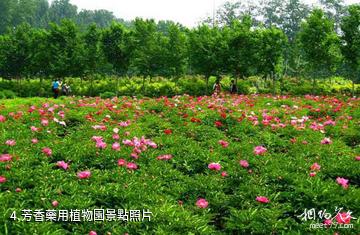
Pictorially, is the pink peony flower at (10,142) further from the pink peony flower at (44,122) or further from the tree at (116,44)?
the tree at (116,44)

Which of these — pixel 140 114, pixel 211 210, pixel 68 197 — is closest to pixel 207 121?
pixel 140 114

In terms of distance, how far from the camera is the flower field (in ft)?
16.9

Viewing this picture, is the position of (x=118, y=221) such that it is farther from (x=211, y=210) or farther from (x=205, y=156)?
(x=205, y=156)

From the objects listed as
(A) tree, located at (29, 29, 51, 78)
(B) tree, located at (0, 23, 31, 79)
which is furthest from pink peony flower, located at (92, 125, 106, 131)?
(B) tree, located at (0, 23, 31, 79)

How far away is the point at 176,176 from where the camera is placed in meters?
6.68

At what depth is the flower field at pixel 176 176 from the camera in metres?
5.14

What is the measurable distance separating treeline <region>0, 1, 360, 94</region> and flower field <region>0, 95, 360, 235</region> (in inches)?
755

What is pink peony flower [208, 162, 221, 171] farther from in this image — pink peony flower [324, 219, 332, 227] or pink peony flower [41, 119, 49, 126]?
pink peony flower [41, 119, 49, 126]

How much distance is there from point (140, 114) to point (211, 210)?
561 centimetres

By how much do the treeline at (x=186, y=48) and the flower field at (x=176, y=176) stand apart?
62.9ft

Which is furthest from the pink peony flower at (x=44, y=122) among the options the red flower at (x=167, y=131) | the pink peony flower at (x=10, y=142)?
the red flower at (x=167, y=131)

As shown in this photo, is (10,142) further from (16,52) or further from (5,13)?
(5,13)

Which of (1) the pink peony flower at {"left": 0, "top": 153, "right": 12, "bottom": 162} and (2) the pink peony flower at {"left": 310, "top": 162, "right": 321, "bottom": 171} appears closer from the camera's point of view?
(1) the pink peony flower at {"left": 0, "top": 153, "right": 12, "bottom": 162}

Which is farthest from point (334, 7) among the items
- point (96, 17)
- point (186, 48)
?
point (96, 17)
